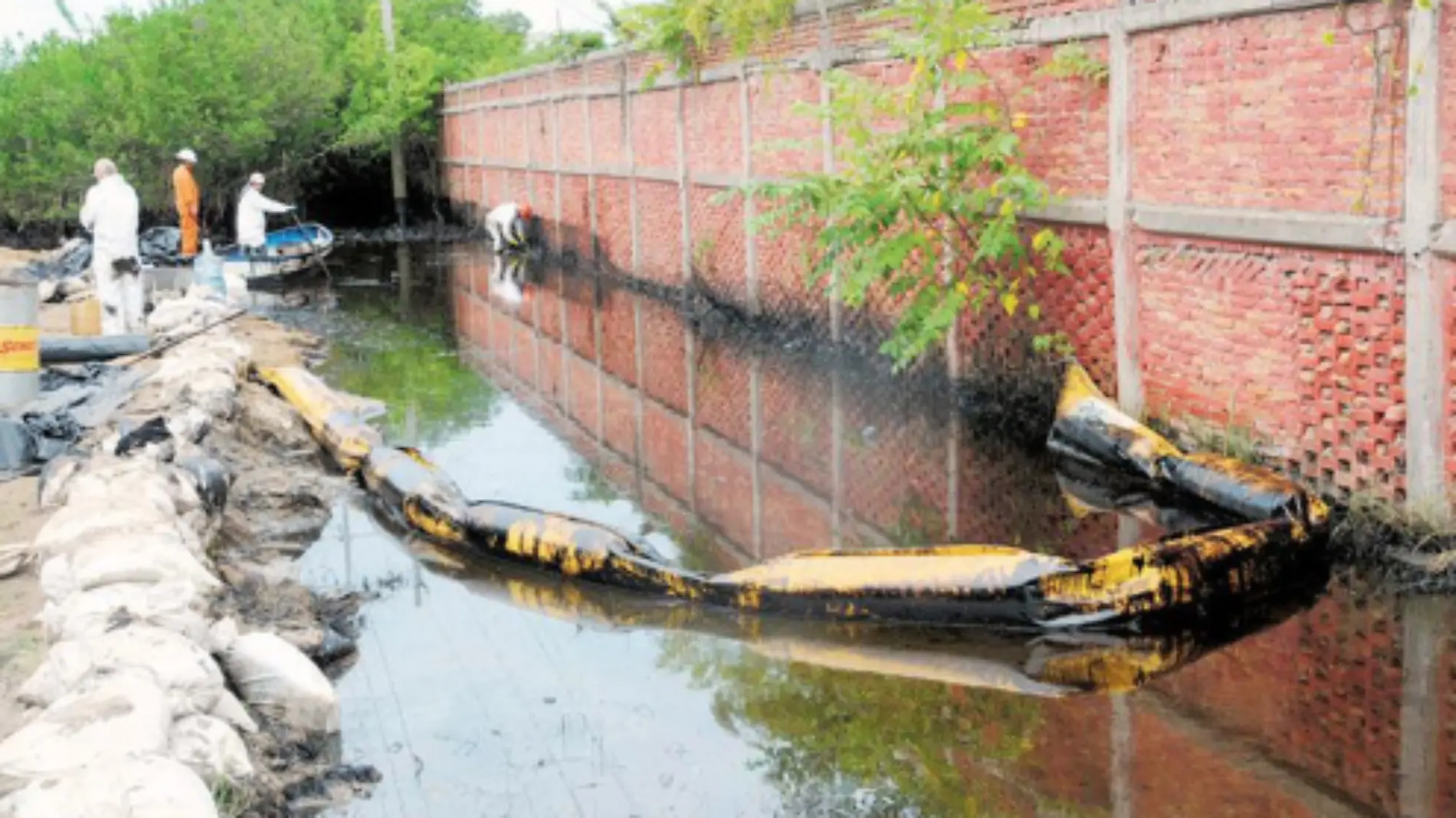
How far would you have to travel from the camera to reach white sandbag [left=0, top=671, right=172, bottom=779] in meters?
4.34

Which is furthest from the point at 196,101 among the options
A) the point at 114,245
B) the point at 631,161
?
the point at 114,245

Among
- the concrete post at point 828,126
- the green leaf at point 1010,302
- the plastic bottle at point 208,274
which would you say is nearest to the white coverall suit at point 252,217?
the plastic bottle at point 208,274

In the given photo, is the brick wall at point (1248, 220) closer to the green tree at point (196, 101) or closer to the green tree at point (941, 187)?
the green tree at point (941, 187)

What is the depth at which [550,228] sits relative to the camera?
26.7m

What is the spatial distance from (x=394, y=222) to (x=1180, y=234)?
3077 cm

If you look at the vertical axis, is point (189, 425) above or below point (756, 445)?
above

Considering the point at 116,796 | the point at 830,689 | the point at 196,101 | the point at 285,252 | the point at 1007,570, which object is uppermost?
the point at 196,101

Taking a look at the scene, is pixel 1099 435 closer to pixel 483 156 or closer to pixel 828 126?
pixel 828 126

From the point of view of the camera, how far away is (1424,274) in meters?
6.99

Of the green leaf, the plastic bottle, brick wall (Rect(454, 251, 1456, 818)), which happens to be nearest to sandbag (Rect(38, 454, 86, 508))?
brick wall (Rect(454, 251, 1456, 818))

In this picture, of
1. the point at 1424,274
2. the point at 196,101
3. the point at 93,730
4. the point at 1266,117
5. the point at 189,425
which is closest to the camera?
the point at 93,730

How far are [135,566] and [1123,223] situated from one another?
6.03m

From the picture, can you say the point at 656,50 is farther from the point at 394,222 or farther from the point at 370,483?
the point at 394,222

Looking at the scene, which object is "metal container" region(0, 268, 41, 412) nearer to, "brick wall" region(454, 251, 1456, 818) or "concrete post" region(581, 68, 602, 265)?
"brick wall" region(454, 251, 1456, 818)
